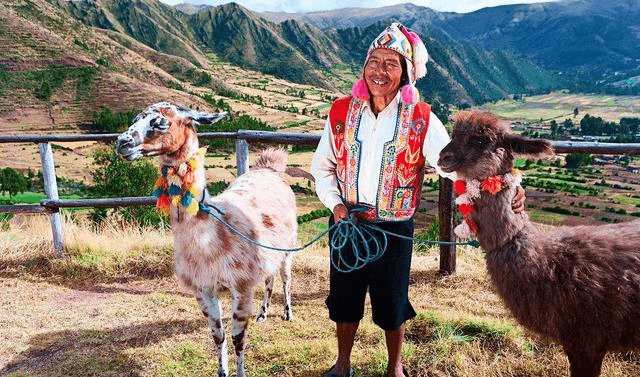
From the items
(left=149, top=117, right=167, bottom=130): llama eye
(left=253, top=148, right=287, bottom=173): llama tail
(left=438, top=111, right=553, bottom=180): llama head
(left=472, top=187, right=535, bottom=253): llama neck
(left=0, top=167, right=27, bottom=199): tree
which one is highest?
(left=149, top=117, right=167, bottom=130): llama eye

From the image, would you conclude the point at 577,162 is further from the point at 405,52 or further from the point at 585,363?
the point at 405,52

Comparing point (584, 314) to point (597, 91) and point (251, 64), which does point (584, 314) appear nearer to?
point (251, 64)

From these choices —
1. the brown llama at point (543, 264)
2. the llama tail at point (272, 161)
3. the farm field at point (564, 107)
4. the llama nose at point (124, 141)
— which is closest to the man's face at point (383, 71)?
the brown llama at point (543, 264)

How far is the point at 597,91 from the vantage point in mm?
178625

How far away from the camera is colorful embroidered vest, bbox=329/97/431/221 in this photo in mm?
2373

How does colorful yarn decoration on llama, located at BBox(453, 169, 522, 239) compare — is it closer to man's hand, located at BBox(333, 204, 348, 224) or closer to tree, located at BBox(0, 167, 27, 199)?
man's hand, located at BBox(333, 204, 348, 224)

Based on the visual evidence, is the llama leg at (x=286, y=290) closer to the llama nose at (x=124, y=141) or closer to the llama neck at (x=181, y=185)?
the llama neck at (x=181, y=185)

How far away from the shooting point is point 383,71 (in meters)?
2.32

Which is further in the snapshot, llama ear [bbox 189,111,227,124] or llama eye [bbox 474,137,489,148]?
llama ear [bbox 189,111,227,124]

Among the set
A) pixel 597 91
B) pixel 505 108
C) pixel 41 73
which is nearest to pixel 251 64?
pixel 505 108

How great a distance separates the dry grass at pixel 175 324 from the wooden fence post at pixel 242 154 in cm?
130

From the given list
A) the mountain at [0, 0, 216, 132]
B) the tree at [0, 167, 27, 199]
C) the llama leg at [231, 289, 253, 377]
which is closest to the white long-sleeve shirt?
the llama leg at [231, 289, 253, 377]

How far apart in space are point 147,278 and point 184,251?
2.66 metres

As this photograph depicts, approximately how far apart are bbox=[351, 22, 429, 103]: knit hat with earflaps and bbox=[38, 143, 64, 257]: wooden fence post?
13.9 ft
